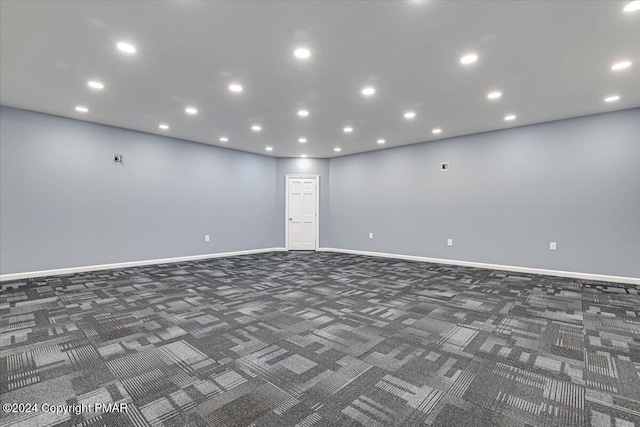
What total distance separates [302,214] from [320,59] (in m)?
5.70

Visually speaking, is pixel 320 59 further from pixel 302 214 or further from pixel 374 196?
pixel 302 214

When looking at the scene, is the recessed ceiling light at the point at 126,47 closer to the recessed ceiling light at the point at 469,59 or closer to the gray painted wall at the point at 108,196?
the gray painted wall at the point at 108,196

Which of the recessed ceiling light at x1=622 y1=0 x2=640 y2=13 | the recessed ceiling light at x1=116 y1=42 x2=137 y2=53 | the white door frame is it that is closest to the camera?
the recessed ceiling light at x1=622 y1=0 x2=640 y2=13

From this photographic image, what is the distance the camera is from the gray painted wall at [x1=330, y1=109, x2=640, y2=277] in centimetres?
470

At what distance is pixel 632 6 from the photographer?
91.1 inches

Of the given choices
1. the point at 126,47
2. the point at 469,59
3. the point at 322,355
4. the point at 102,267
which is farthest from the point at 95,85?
the point at 469,59

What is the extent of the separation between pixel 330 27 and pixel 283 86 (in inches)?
52.2

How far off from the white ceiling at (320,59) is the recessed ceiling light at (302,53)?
8 cm

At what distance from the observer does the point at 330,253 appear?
26.4 feet

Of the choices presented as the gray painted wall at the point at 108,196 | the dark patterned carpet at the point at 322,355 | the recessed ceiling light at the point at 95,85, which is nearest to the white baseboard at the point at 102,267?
the gray painted wall at the point at 108,196

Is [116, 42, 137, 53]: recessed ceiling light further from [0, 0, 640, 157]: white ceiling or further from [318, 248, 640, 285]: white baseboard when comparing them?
[318, 248, 640, 285]: white baseboard

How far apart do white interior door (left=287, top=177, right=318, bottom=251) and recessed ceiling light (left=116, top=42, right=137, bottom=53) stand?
564 cm

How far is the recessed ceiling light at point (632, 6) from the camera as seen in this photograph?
228cm

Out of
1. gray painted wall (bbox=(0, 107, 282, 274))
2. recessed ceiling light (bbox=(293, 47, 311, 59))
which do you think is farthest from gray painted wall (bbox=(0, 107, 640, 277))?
recessed ceiling light (bbox=(293, 47, 311, 59))
